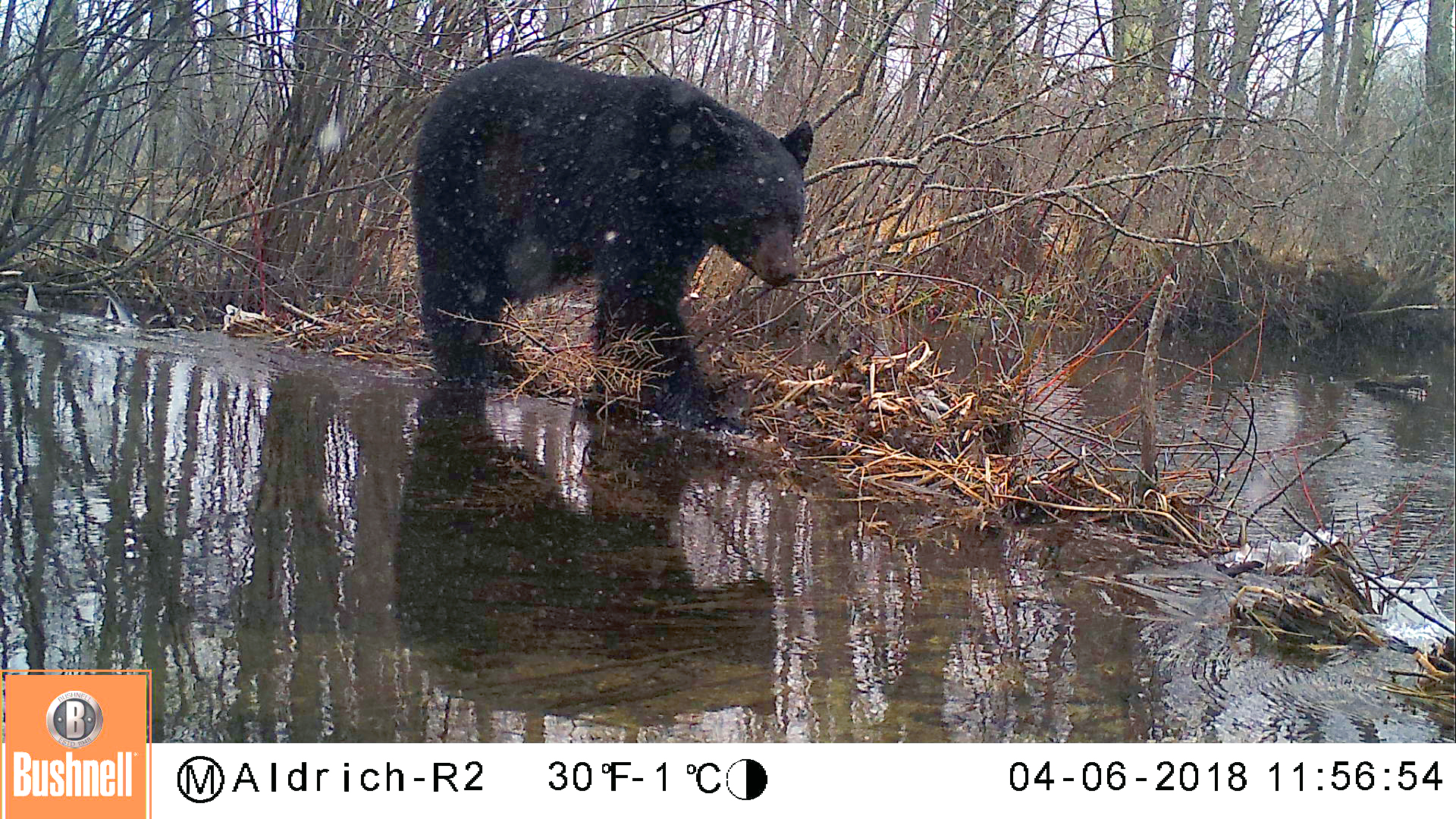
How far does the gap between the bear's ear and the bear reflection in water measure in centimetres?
162

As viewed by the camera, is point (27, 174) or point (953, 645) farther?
point (27, 174)

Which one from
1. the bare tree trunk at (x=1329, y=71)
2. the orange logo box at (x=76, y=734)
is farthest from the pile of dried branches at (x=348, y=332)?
the bare tree trunk at (x=1329, y=71)

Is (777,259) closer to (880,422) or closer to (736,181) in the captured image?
(736,181)

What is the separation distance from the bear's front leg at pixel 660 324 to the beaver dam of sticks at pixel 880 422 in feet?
0.27

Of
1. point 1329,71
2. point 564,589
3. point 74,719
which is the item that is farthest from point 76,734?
point 1329,71

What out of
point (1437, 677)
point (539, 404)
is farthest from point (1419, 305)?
point (1437, 677)

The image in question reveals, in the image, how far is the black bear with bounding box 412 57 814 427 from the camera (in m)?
5.21

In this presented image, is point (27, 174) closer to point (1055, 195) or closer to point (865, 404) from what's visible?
point (865, 404)

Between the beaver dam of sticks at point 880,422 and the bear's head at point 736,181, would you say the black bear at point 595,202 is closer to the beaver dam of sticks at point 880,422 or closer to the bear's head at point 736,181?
the bear's head at point 736,181

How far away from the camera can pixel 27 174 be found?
6.63m

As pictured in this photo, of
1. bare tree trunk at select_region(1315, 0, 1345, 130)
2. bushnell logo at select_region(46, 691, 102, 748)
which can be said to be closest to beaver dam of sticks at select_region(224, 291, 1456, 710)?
bushnell logo at select_region(46, 691, 102, 748)

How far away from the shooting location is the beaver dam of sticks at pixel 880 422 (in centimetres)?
398

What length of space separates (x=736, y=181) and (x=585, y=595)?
2674 millimetres

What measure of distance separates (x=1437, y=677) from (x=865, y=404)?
2.61 metres
